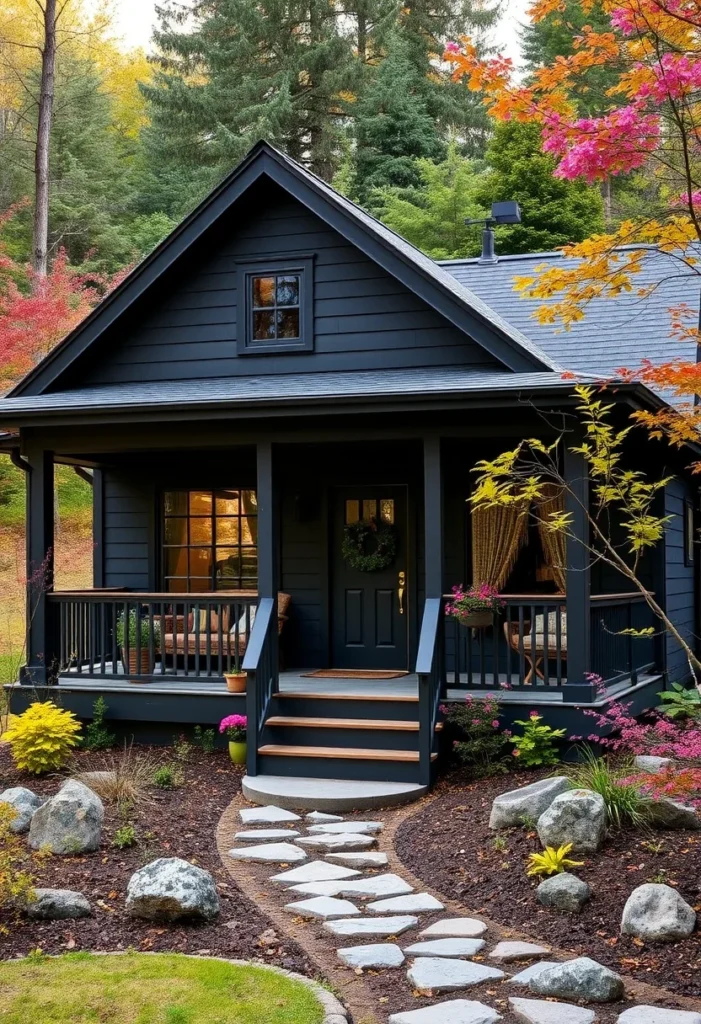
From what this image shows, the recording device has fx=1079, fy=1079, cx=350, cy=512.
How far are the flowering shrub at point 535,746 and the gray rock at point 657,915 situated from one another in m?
3.00

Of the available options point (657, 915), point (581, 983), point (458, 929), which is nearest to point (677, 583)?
point (657, 915)

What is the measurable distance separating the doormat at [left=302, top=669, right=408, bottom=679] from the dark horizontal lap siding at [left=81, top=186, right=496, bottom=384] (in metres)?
3.00

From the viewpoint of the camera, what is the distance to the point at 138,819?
724cm

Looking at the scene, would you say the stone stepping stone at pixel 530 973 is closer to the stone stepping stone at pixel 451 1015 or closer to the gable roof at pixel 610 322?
the stone stepping stone at pixel 451 1015

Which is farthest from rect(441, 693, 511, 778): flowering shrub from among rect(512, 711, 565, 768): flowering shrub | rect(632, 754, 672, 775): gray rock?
rect(632, 754, 672, 775): gray rock

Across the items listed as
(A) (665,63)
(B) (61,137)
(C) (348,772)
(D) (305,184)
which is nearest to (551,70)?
(A) (665,63)

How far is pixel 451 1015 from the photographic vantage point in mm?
4367

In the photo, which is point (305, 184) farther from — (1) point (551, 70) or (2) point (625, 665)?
(2) point (625, 665)

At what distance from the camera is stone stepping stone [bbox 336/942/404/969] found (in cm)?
497

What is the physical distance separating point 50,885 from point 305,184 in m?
6.92

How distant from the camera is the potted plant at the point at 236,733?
903cm

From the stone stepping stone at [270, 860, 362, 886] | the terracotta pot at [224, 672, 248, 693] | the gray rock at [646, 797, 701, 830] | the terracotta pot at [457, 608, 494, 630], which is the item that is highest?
the terracotta pot at [457, 608, 494, 630]

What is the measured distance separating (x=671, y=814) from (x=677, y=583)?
5768 millimetres

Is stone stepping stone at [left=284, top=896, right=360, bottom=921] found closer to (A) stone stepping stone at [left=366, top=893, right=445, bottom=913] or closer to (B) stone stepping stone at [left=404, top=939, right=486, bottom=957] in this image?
(A) stone stepping stone at [left=366, top=893, right=445, bottom=913]
